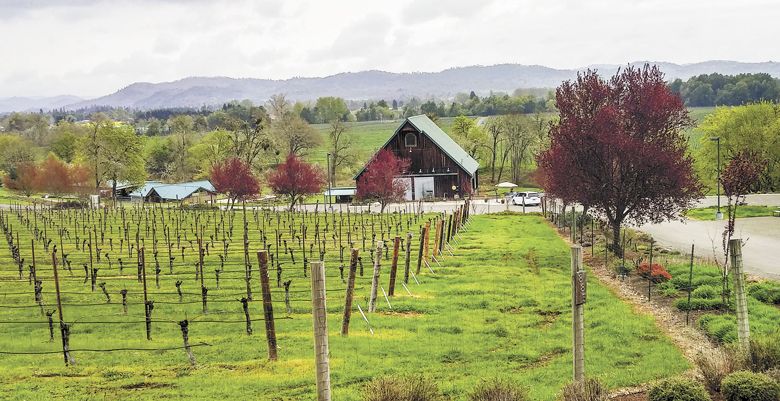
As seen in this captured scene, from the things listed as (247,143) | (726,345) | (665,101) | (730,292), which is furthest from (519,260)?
(247,143)

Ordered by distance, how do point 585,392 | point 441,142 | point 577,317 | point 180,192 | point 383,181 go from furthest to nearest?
1. point 180,192
2. point 441,142
3. point 383,181
4. point 577,317
5. point 585,392

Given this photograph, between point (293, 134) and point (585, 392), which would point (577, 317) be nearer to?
point (585, 392)

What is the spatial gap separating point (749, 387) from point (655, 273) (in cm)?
1428

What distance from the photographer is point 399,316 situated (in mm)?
21344

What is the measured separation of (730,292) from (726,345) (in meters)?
6.93

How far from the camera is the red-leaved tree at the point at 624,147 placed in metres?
32.1

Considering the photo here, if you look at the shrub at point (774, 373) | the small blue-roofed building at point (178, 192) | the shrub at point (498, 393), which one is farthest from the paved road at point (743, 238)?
the small blue-roofed building at point (178, 192)

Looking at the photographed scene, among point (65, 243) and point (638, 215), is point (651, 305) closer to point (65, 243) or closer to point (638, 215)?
point (638, 215)

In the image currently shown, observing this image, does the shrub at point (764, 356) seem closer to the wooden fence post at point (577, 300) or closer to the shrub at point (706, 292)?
the wooden fence post at point (577, 300)

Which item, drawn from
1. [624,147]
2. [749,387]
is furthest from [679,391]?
[624,147]

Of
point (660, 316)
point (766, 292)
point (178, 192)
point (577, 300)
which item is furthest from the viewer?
point (178, 192)

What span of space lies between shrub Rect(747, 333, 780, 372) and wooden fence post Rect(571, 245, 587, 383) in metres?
3.62

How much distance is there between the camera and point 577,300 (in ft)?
42.5

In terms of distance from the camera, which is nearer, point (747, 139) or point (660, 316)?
point (660, 316)
